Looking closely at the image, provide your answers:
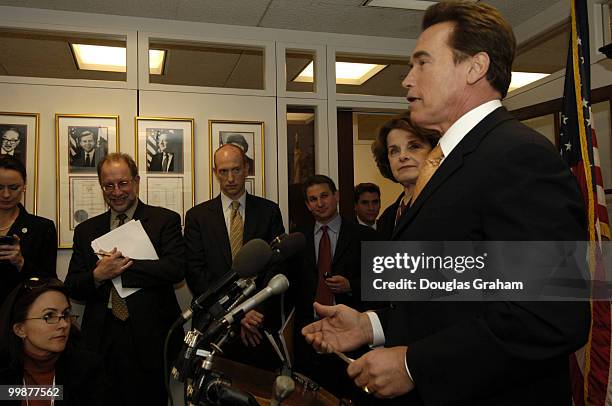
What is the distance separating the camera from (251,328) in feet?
9.53

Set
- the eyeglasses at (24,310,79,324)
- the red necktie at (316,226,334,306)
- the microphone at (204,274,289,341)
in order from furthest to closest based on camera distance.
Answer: the red necktie at (316,226,334,306) < the eyeglasses at (24,310,79,324) < the microphone at (204,274,289,341)

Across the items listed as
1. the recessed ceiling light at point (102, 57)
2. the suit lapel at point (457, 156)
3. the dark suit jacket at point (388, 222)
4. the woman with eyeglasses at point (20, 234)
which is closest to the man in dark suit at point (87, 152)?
the recessed ceiling light at point (102, 57)

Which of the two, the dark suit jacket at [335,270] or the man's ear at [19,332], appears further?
the dark suit jacket at [335,270]

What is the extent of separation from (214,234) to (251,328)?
0.64m

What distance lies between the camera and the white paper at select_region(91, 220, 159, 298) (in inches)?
114

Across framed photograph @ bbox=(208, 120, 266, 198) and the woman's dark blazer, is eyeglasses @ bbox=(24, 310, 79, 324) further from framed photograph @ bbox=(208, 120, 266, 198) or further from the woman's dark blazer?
framed photograph @ bbox=(208, 120, 266, 198)

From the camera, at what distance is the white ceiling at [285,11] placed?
3719 mm

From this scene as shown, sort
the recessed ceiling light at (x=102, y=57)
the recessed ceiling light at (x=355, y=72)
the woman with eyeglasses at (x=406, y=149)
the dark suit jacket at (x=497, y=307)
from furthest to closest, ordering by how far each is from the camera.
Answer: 1. the recessed ceiling light at (x=355, y=72)
2. the recessed ceiling light at (x=102, y=57)
3. the woman with eyeglasses at (x=406, y=149)
4. the dark suit jacket at (x=497, y=307)

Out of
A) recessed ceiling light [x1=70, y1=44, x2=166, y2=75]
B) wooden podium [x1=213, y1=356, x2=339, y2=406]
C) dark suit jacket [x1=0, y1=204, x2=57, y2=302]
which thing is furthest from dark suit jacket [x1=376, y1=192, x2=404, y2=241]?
recessed ceiling light [x1=70, y1=44, x2=166, y2=75]

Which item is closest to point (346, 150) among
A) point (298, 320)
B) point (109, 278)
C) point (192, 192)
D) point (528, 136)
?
point (192, 192)

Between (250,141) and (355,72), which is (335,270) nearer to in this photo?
(250,141)

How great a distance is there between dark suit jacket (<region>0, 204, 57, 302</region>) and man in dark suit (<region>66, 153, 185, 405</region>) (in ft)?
0.51

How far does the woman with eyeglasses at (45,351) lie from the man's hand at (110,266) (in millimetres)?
576

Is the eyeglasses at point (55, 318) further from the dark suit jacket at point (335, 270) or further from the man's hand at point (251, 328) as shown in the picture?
the dark suit jacket at point (335, 270)
